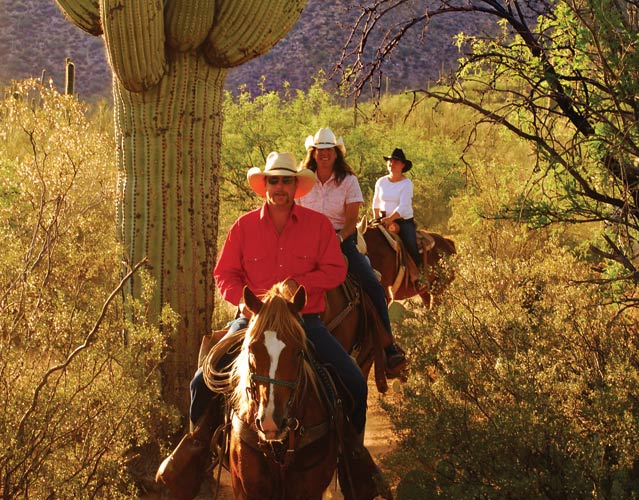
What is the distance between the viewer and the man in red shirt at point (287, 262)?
5.62 metres

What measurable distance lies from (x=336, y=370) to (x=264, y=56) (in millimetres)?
52004

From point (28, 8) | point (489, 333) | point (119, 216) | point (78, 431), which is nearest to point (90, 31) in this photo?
point (119, 216)

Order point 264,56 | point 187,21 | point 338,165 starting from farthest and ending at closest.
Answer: point 264,56, point 338,165, point 187,21

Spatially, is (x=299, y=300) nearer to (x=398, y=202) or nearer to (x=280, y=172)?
(x=280, y=172)

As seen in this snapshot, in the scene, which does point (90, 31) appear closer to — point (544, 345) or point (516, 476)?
point (544, 345)

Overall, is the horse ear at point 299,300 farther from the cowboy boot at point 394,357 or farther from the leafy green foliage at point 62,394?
the cowboy boot at point 394,357

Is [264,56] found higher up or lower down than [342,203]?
higher up

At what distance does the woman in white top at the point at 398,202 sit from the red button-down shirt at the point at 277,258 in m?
5.30

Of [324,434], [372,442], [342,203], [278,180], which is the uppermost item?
[278,180]

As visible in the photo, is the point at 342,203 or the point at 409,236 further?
the point at 409,236

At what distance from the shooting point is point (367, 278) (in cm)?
795

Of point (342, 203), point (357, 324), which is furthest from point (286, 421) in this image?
point (342, 203)

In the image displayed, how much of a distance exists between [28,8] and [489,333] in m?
57.9

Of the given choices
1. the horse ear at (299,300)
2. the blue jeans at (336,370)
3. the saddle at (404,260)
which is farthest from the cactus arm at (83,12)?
the saddle at (404,260)
